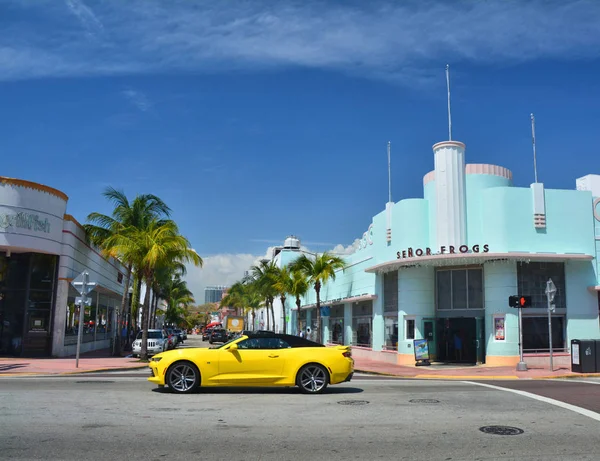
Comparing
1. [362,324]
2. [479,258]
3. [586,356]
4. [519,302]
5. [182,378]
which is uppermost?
[479,258]

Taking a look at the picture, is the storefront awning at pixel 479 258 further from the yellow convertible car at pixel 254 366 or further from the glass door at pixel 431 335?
the yellow convertible car at pixel 254 366

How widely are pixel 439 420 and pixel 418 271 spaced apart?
1899 centimetres

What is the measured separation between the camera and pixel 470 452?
7.90m

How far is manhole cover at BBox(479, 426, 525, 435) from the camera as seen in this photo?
918 centimetres

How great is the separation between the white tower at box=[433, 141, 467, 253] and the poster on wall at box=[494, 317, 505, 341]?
3.74 m

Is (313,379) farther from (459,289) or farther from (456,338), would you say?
(456,338)

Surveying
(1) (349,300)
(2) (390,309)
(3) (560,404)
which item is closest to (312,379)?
(3) (560,404)

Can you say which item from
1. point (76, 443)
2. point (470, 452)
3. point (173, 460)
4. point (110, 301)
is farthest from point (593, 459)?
point (110, 301)

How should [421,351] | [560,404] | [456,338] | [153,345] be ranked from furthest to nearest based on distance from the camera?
[153,345]
[456,338]
[421,351]
[560,404]

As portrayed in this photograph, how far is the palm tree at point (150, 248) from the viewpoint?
29.1 metres

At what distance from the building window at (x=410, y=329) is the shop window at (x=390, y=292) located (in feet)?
4.61

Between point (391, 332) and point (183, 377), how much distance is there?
19.5m

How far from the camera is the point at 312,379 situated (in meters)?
13.8

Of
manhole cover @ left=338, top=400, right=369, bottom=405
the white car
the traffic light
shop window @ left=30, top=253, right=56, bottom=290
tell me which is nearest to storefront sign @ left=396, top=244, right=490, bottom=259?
the traffic light
